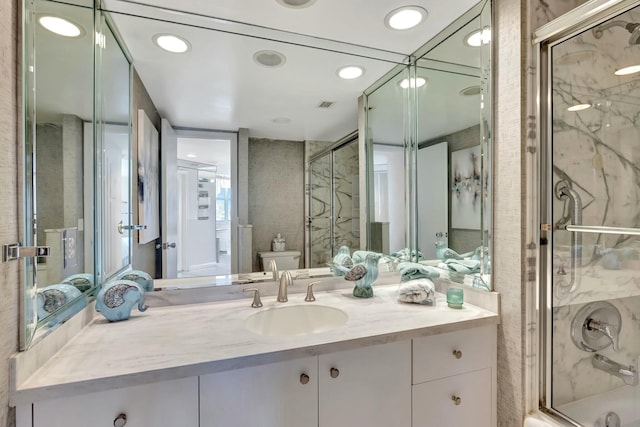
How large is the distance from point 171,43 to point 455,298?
5.93 feet

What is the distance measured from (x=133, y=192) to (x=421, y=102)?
170cm

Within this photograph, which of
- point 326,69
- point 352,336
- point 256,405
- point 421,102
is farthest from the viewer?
point 421,102

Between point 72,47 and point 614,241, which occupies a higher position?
point 72,47

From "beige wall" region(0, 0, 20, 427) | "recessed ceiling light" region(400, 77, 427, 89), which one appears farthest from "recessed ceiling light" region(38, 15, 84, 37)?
"recessed ceiling light" region(400, 77, 427, 89)

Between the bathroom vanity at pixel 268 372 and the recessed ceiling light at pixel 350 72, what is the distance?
131 centimetres

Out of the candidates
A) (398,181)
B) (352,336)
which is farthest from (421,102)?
(352,336)

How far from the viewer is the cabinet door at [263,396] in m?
0.87

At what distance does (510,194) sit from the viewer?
1.20m

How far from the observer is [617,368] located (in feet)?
4.22

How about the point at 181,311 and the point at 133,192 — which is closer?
the point at 181,311

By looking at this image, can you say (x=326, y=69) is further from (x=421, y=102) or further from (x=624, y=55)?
(x=624, y=55)

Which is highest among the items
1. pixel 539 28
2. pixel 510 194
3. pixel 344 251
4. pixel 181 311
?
pixel 539 28

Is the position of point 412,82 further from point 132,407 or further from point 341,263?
point 132,407

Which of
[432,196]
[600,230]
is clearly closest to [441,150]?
[432,196]
